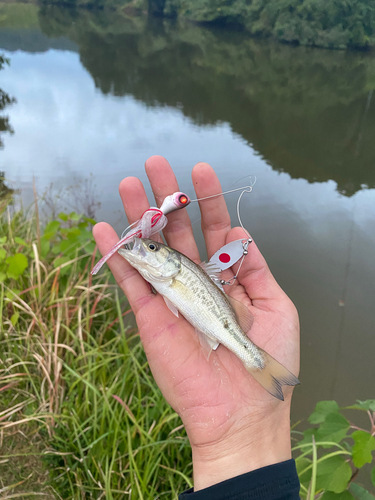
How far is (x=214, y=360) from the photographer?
256 centimetres

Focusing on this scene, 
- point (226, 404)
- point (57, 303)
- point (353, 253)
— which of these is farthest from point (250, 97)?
point (226, 404)

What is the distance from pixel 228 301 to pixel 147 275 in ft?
2.46

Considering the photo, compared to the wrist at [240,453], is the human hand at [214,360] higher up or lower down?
→ higher up

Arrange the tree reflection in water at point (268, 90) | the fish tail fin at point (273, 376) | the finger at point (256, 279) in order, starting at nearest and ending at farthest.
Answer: the fish tail fin at point (273, 376) < the finger at point (256, 279) < the tree reflection in water at point (268, 90)

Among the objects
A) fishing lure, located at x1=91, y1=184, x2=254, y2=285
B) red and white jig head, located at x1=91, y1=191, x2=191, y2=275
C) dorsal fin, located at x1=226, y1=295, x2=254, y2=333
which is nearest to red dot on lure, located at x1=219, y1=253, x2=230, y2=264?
fishing lure, located at x1=91, y1=184, x2=254, y2=285

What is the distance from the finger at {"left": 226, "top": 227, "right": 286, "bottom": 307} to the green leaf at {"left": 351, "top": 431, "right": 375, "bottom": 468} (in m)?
1.21

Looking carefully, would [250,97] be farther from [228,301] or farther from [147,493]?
[147,493]

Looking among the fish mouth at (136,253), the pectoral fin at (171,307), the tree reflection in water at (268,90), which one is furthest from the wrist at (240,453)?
the tree reflection in water at (268,90)

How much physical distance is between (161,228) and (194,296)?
0.75m

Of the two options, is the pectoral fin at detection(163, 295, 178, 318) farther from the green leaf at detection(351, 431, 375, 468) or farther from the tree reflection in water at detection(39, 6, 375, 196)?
the tree reflection in water at detection(39, 6, 375, 196)

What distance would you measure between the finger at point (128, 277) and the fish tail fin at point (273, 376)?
3.69 ft

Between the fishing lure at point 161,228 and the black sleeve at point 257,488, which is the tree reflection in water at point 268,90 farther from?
the black sleeve at point 257,488

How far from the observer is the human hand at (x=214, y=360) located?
7.49 feet

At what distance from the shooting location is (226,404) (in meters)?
2.36
